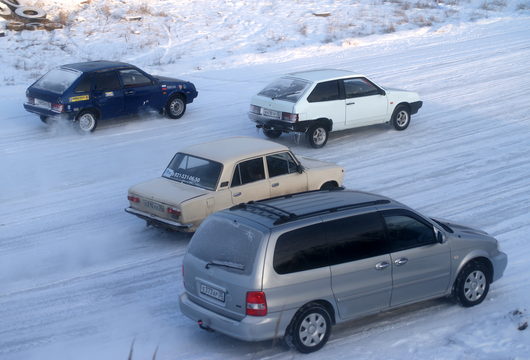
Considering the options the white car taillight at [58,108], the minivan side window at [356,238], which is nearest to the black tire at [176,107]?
the white car taillight at [58,108]

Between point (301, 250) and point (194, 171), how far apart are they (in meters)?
4.35

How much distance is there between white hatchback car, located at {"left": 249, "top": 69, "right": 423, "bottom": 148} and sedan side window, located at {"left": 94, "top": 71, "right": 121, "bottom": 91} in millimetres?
3602

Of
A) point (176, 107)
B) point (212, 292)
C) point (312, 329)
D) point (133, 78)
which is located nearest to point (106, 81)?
point (133, 78)

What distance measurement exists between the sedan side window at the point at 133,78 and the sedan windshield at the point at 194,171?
280 inches

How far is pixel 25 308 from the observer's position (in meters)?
9.30

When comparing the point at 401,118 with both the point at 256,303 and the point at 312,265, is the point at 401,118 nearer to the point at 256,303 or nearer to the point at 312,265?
the point at 312,265

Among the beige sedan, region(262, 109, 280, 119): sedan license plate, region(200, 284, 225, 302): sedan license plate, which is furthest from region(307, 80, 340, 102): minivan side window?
region(200, 284, 225, 302): sedan license plate

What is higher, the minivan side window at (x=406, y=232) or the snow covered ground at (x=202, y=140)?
the minivan side window at (x=406, y=232)

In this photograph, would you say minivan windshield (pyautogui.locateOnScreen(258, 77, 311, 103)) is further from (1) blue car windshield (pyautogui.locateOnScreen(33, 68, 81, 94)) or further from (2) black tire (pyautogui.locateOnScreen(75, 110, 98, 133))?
(1) blue car windshield (pyautogui.locateOnScreen(33, 68, 81, 94))

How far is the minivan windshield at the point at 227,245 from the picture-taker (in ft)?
24.6

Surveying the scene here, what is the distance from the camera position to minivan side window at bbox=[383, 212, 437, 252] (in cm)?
825

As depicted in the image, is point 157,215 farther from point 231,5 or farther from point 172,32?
point 231,5

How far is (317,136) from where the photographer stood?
16.7 m

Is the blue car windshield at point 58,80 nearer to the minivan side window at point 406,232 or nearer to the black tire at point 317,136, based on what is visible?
the black tire at point 317,136
